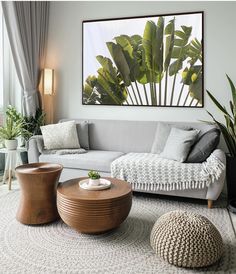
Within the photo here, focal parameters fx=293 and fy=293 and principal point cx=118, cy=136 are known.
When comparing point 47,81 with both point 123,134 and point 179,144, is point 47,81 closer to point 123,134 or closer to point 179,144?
point 123,134

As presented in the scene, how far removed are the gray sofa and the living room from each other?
0.01 m

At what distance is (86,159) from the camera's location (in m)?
3.44

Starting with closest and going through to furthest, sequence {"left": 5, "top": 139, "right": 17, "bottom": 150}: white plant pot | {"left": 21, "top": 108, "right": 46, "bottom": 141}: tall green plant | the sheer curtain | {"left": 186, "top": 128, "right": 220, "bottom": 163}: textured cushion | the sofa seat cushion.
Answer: {"left": 186, "top": 128, "right": 220, "bottom": 163}: textured cushion, the sofa seat cushion, {"left": 5, "top": 139, "right": 17, "bottom": 150}: white plant pot, the sheer curtain, {"left": 21, "top": 108, "right": 46, "bottom": 141}: tall green plant

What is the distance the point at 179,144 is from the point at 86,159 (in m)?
1.09

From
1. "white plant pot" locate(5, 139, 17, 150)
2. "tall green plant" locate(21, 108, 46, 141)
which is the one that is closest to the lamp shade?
"tall green plant" locate(21, 108, 46, 141)

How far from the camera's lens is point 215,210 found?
299cm

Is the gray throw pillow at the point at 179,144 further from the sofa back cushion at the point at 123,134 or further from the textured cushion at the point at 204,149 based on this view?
the sofa back cushion at the point at 123,134

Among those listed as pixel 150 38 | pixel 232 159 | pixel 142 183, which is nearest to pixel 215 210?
pixel 232 159

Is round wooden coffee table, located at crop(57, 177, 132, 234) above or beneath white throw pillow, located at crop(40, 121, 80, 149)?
beneath

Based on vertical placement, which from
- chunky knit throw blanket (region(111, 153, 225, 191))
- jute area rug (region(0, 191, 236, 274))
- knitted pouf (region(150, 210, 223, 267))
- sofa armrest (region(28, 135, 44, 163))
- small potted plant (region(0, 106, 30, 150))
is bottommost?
jute area rug (region(0, 191, 236, 274))

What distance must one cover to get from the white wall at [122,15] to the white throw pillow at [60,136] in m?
0.56

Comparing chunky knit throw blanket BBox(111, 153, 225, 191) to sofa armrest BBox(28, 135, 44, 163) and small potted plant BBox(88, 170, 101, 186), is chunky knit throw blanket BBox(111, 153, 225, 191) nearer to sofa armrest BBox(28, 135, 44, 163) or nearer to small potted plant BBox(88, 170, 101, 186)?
small potted plant BBox(88, 170, 101, 186)

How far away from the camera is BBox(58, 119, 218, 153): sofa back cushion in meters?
3.80

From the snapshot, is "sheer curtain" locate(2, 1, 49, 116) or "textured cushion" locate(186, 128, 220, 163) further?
"sheer curtain" locate(2, 1, 49, 116)
